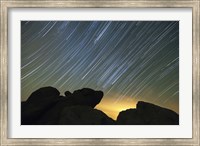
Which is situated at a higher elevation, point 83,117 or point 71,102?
point 71,102

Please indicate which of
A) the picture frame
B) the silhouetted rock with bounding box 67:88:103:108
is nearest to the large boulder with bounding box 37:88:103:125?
the silhouetted rock with bounding box 67:88:103:108

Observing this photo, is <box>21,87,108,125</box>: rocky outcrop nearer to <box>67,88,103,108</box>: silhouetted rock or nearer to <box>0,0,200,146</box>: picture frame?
<box>67,88,103,108</box>: silhouetted rock

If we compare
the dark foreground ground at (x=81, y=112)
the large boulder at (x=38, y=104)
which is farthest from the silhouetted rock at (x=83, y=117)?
the large boulder at (x=38, y=104)

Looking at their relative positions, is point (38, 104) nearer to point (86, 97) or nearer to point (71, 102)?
point (71, 102)

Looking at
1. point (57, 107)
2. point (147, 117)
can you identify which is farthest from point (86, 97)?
point (147, 117)

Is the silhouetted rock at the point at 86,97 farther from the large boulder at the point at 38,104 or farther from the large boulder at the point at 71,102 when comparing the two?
the large boulder at the point at 38,104

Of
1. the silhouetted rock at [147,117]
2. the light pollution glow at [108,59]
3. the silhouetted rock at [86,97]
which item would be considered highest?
the light pollution glow at [108,59]
